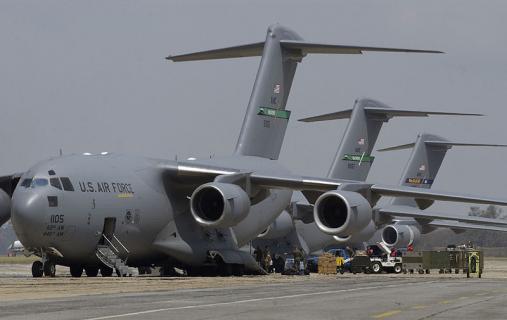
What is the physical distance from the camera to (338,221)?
3172 centimetres

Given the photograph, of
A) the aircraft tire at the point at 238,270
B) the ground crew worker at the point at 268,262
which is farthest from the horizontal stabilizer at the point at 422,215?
the aircraft tire at the point at 238,270

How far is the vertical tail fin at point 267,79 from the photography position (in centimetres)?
3638

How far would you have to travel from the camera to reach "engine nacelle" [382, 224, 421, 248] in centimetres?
5369

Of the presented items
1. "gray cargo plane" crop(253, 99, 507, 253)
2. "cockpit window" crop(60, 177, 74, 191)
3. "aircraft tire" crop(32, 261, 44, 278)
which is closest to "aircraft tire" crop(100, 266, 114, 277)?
"aircraft tire" crop(32, 261, 44, 278)

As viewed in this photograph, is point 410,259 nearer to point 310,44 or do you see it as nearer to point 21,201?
point 310,44

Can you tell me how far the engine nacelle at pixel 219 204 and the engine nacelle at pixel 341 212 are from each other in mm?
2284

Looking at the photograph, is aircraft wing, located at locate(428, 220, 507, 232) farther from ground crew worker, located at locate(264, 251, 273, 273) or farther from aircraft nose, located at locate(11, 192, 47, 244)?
aircraft nose, located at locate(11, 192, 47, 244)

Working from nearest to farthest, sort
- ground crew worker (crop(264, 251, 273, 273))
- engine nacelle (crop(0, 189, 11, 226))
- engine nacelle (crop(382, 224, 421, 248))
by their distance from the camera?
engine nacelle (crop(0, 189, 11, 226))
ground crew worker (crop(264, 251, 273, 273))
engine nacelle (crop(382, 224, 421, 248))

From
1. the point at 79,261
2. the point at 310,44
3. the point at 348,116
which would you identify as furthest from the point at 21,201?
the point at 348,116

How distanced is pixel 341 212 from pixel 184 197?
5431 mm

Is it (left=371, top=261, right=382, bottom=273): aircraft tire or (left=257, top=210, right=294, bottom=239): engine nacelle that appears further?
(left=371, top=261, right=382, bottom=273): aircraft tire

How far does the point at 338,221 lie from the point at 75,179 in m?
8.02

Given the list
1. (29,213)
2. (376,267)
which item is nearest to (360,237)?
(376,267)

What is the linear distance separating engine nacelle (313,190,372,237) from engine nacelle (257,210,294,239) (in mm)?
11243
